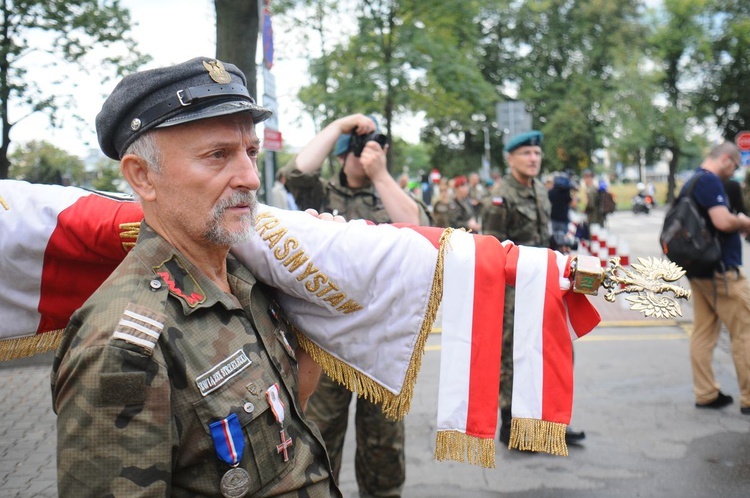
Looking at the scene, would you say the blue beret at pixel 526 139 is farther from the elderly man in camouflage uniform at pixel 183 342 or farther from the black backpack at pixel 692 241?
the elderly man in camouflage uniform at pixel 183 342

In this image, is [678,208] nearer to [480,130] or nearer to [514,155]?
[514,155]

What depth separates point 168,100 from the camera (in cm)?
165

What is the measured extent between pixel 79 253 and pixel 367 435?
2.01 m

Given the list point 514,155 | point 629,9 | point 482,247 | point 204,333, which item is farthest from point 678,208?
point 629,9

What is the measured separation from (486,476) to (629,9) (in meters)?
40.9

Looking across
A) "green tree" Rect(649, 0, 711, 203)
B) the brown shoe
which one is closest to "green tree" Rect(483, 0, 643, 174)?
"green tree" Rect(649, 0, 711, 203)

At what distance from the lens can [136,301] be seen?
59.5 inches

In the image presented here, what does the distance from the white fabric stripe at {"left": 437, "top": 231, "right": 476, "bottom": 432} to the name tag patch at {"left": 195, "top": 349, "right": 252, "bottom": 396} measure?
0.56m

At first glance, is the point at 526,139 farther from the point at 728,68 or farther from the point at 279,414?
the point at 728,68

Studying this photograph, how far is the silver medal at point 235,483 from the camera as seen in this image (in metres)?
1.53

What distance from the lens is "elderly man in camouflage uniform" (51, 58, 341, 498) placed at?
138 centimetres

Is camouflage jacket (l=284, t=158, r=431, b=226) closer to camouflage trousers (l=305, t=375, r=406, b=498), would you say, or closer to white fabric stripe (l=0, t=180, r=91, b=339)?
camouflage trousers (l=305, t=375, r=406, b=498)

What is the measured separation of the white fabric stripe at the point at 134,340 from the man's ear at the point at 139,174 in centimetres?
43

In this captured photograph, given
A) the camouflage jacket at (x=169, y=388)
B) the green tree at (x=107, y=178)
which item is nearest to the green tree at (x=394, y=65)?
the green tree at (x=107, y=178)
